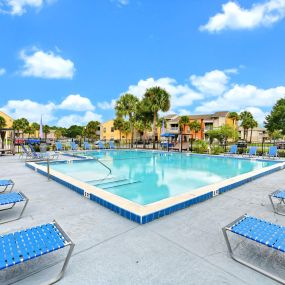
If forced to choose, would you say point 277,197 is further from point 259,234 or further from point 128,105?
point 128,105

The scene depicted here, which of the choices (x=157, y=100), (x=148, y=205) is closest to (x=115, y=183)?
(x=148, y=205)

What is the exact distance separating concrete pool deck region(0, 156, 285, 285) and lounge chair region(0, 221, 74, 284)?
36 cm

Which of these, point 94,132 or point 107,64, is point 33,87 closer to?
point 107,64

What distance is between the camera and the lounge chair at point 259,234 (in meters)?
2.52

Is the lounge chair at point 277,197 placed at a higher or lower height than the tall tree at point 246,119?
lower

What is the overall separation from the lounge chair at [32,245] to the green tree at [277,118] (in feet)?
157

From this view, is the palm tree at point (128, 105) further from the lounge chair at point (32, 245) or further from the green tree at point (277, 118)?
the green tree at point (277, 118)

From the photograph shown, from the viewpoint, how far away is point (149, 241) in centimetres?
328

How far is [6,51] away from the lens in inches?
891

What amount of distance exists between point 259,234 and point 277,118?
48.1 metres

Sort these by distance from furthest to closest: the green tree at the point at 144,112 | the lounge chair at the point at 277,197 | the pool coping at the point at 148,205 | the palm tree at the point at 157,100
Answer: the green tree at the point at 144,112
the palm tree at the point at 157,100
the lounge chair at the point at 277,197
the pool coping at the point at 148,205

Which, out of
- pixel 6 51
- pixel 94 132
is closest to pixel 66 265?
pixel 6 51

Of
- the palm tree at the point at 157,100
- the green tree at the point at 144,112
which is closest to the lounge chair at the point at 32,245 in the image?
the green tree at the point at 144,112

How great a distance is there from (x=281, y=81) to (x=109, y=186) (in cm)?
4252
